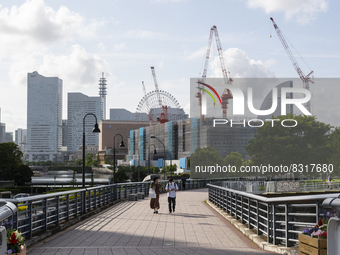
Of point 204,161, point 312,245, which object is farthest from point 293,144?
point 312,245

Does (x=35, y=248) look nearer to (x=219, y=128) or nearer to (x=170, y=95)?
(x=219, y=128)

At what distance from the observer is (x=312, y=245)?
6648 mm

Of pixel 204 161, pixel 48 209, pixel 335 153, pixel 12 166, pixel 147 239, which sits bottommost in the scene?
pixel 12 166

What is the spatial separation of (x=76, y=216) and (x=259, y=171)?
62820 mm

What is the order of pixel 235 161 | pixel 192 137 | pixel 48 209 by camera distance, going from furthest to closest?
1. pixel 192 137
2. pixel 235 161
3. pixel 48 209

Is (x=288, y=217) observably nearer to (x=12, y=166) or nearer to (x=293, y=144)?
(x=293, y=144)

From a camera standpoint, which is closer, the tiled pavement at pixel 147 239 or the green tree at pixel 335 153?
the tiled pavement at pixel 147 239

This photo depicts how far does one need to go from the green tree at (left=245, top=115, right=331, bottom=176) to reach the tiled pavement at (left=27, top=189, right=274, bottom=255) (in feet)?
191

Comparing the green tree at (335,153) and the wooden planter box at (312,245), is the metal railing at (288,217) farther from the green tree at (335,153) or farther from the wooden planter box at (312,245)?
the green tree at (335,153)

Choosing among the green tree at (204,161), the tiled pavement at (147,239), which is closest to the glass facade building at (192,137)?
the green tree at (204,161)

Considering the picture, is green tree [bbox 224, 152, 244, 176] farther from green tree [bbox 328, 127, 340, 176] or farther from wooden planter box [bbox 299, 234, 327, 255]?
wooden planter box [bbox 299, 234, 327, 255]

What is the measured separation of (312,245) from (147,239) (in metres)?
6.18

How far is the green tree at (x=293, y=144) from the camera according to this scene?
72625mm

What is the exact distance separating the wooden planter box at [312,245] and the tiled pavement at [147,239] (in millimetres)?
2638
